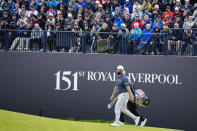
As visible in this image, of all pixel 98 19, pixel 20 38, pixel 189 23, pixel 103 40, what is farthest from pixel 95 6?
pixel 189 23

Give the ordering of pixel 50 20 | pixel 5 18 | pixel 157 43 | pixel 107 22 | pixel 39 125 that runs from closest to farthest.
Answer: pixel 39 125 < pixel 157 43 < pixel 107 22 < pixel 50 20 < pixel 5 18

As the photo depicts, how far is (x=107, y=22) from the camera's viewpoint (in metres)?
19.2

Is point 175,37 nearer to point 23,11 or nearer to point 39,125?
Result: point 39,125

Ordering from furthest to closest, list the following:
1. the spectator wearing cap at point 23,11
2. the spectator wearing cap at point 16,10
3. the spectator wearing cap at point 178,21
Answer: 1. the spectator wearing cap at point 16,10
2. the spectator wearing cap at point 23,11
3. the spectator wearing cap at point 178,21

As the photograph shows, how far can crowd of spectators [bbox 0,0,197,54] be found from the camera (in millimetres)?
17609

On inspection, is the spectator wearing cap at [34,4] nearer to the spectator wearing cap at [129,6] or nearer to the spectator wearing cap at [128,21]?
the spectator wearing cap at [129,6]

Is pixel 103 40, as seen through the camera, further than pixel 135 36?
Yes

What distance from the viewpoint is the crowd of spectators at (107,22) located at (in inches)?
693

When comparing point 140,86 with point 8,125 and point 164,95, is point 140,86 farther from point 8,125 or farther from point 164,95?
point 8,125

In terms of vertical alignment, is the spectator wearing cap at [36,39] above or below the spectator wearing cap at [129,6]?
below

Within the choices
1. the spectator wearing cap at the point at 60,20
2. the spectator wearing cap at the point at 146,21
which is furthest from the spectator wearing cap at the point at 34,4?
the spectator wearing cap at the point at 146,21

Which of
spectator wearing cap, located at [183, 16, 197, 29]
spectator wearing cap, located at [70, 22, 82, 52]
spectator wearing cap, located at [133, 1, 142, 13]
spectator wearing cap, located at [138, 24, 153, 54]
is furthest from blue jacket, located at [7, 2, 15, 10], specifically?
spectator wearing cap, located at [183, 16, 197, 29]

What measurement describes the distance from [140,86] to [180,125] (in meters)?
2.06

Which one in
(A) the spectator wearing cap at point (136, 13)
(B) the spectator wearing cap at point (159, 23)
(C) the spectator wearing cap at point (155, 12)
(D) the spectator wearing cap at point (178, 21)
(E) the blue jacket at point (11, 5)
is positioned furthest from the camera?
(E) the blue jacket at point (11, 5)
